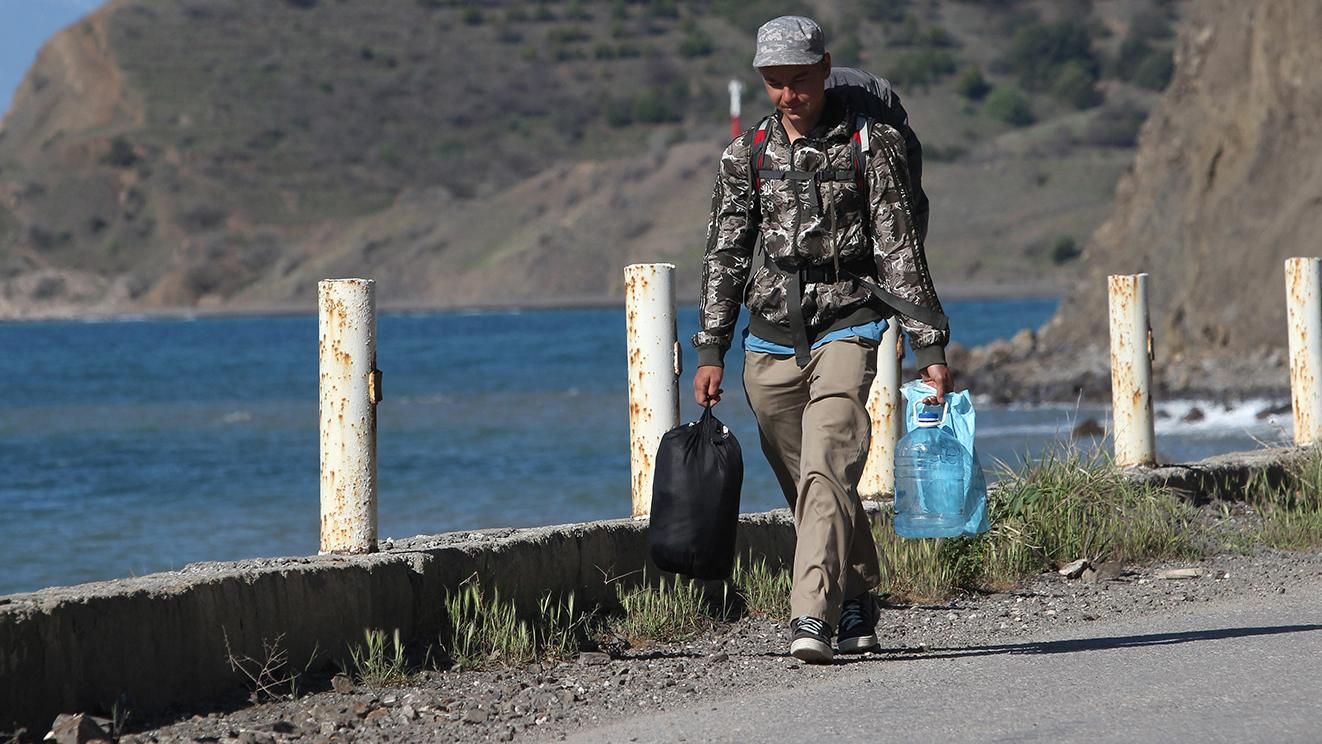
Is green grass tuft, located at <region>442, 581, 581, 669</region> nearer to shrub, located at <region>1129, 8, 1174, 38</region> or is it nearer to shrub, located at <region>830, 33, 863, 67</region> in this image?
shrub, located at <region>830, 33, 863, 67</region>

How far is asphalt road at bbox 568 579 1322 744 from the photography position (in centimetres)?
523

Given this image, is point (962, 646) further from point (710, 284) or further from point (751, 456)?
point (751, 456)

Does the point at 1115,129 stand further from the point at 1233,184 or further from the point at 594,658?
the point at 594,658

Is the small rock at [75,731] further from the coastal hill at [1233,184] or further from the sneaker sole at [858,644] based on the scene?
the coastal hill at [1233,184]

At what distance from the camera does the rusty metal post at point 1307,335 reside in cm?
1015

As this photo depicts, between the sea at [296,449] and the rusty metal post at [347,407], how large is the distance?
10.2ft

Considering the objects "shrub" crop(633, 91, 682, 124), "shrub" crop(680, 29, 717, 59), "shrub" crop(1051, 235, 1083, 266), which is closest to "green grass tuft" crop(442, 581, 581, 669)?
"shrub" crop(1051, 235, 1083, 266)

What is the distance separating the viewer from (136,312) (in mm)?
141875

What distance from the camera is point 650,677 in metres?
6.30

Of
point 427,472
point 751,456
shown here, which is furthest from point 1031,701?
point 427,472

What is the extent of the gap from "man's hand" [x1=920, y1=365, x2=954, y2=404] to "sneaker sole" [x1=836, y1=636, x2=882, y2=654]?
0.78 m

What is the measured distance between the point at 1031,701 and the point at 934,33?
17303cm

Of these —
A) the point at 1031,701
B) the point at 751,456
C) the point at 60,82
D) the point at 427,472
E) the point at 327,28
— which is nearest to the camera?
the point at 1031,701

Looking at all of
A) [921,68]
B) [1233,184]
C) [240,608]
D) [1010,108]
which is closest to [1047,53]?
[921,68]
